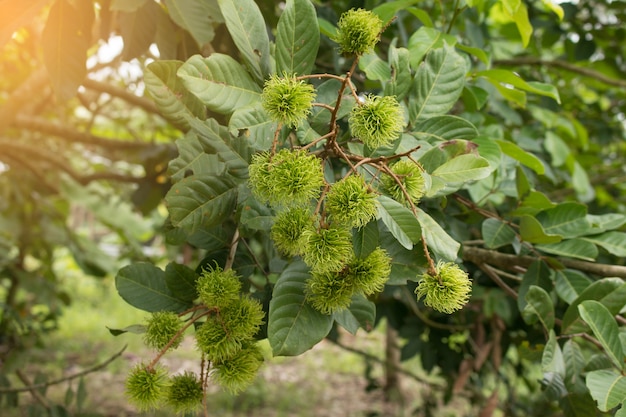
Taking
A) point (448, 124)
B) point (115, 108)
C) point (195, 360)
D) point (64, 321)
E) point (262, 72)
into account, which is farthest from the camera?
point (64, 321)

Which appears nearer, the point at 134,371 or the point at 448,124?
the point at 134,371

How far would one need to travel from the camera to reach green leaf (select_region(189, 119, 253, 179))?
0.84 m

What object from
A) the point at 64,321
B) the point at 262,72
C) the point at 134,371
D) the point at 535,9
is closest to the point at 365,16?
the point at 262,72

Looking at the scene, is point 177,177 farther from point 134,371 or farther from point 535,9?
point 535,9

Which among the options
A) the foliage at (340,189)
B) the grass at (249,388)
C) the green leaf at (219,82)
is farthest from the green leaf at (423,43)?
the grass at (249,388)

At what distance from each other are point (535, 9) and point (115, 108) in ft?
8.26

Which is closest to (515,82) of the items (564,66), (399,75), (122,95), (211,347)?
(399,75)

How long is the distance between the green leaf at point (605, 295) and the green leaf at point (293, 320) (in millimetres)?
501

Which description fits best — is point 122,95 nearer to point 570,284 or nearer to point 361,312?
point 361,312

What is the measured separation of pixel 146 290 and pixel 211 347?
25 cm

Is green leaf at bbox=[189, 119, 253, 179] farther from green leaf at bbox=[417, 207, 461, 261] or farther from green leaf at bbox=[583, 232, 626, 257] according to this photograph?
green leaf at bbox=[583, 232, 626, 257]

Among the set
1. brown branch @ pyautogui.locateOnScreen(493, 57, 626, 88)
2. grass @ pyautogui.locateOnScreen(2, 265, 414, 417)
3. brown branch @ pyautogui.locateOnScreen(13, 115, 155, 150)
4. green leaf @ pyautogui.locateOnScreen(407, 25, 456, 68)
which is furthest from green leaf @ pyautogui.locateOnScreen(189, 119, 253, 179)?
grass @ pyautogui.locateOnScreen(2, 265, 414, 417)

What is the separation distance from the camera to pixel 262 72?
2.67ft

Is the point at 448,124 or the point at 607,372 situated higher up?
the point at 448,124
